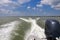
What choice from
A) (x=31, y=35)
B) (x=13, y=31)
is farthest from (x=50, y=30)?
(x=13, y=31)

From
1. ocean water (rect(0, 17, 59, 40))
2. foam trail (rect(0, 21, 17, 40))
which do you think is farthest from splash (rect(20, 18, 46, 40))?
foam trail (rect(0, 21, 17, 40))

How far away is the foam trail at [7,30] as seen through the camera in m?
2.43

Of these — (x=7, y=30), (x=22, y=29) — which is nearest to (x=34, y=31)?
(x=22, y=29)

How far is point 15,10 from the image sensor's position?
99.1 inches

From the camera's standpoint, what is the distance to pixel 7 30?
2498 mm

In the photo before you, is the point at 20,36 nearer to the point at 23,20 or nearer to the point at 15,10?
the point at 23,20

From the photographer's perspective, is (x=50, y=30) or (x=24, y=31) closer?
(x=50, y=30)

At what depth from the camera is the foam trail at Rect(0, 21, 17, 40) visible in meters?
2.43

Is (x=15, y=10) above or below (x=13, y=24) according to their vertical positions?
above

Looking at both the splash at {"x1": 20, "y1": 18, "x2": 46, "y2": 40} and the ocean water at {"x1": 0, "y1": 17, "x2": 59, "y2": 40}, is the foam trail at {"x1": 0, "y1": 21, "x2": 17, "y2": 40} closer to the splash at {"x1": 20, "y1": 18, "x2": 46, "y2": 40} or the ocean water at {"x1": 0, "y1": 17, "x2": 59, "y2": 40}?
the ocean water at {"x1": 0, "y1": 17, "x2": 59, "y2": 40}

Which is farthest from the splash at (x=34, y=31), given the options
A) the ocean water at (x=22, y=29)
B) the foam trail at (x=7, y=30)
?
the foam trail at (x=7, y=30)

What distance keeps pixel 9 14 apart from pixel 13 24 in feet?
0.65

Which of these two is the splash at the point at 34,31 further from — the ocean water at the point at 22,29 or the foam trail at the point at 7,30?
the foam trail at the point at 7,30

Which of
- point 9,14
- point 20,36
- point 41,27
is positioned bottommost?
point 20,36
